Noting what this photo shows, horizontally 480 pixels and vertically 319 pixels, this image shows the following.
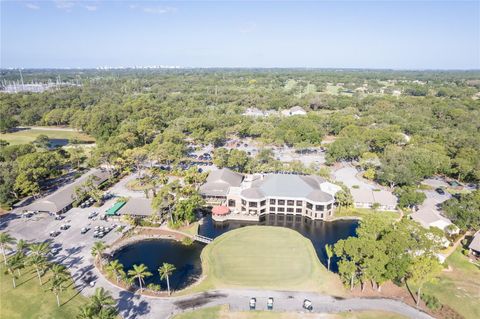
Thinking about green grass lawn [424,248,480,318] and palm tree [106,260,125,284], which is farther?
palm tree [106,260,125,284]

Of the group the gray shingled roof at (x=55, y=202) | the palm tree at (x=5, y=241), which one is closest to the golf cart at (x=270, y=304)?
the palm tree at (x=5, y=241)

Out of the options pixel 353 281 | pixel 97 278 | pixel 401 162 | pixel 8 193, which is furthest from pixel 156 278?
Answer: pixel 401 162

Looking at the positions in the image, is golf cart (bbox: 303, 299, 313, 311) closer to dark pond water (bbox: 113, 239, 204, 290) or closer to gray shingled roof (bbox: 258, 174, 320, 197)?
dark pond water (bbox: 113, 239, 204, 290)

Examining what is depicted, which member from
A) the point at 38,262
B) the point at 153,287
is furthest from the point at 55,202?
the point at 153,287

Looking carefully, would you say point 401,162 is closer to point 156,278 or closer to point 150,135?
point 156,278

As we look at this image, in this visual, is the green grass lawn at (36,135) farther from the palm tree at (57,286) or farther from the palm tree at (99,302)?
the palm tree at (99,302)

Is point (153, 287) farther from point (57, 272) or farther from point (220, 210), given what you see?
point (220, 210)

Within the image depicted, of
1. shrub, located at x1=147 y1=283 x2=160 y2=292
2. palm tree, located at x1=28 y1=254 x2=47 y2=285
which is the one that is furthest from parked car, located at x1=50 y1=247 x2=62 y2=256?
shrub, located at x1=147 y1=283 x2=160 y2=292
